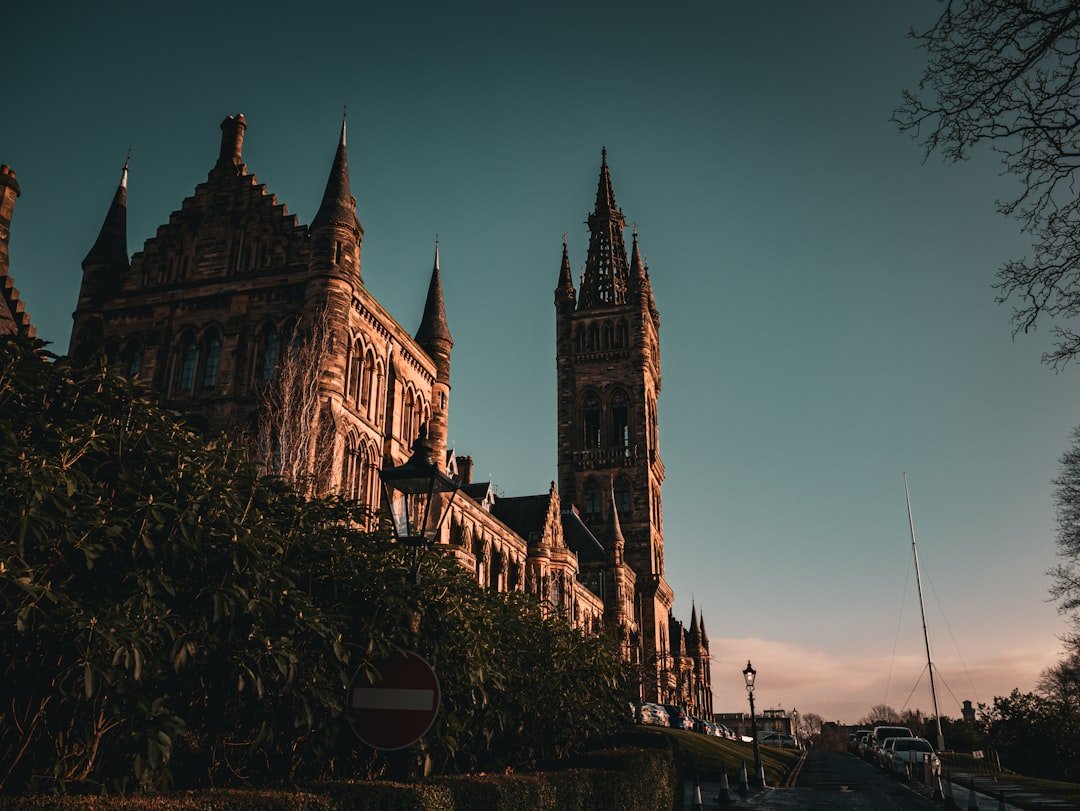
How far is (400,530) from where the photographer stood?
11742 millimetres

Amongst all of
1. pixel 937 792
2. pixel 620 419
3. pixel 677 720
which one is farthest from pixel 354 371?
pixel 620 419

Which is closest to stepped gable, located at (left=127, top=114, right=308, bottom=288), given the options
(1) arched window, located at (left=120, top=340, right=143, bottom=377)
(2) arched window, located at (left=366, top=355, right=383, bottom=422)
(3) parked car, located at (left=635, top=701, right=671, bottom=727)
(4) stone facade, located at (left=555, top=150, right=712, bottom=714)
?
(1) arched window, located at (left=120, top=340, right=143, bottom=377)

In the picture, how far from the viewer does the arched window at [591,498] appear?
8269 cm

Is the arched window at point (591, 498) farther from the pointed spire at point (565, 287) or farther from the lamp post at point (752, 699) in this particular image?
the lamp post at point (752, 699)

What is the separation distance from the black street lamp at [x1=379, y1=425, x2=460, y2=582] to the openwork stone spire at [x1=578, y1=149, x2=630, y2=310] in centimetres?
8000

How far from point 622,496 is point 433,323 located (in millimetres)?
44729

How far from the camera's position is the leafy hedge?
7.69 m

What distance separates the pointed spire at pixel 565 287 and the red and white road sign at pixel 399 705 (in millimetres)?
83908

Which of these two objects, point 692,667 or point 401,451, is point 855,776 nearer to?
point 401,451

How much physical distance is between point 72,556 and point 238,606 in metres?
1.64

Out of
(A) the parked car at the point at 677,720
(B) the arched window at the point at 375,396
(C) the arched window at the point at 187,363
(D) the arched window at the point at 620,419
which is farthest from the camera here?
(D) the arched window at the point at 620,419

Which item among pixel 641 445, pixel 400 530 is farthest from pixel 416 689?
Result: pixel 641 445

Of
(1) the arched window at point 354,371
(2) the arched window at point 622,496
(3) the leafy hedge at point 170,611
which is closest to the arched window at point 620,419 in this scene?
(2) the arched window at point 622,496

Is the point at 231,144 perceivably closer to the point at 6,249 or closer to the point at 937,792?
the point at 6,249
